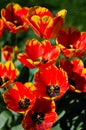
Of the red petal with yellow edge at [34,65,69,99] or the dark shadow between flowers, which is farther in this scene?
the dark shadow between flowers

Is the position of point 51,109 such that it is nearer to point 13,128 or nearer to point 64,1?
point 13,128

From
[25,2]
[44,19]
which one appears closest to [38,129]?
[44,19]

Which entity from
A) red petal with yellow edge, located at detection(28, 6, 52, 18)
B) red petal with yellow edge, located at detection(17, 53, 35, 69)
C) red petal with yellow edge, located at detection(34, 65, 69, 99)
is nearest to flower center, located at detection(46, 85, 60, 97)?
red petal with yellow edge, located at detection(34, 65, 69, 99)

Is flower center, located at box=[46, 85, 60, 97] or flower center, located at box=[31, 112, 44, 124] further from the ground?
flower center, located at box=[46, 85, 60, 97]

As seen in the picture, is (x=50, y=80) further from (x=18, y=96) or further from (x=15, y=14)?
(x=15, y=14)

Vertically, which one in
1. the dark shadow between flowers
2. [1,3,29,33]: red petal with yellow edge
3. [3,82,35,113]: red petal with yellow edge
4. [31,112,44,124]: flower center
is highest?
[1,3,29,33]: red petal with yellow edge

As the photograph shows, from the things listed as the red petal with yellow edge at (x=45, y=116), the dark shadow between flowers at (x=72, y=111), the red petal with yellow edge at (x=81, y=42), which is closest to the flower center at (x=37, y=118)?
the red petal with yellow edge at (x=45, y=116)

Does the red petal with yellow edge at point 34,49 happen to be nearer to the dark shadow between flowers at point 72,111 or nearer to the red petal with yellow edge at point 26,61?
the red petal with yellow edge at point 26,61

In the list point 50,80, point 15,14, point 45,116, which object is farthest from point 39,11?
point 45,116

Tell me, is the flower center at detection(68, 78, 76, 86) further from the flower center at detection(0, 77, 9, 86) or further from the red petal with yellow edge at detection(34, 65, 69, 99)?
the flower center at detection(0, 77, 9, 86)

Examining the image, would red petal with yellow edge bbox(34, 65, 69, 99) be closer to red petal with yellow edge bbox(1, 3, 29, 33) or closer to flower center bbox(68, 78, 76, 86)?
flower center bbox(68, 78, 76, 86)

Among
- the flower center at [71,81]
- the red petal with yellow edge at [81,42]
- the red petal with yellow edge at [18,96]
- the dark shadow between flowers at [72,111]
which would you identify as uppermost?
the red petal with yellow edge at [81,42]
